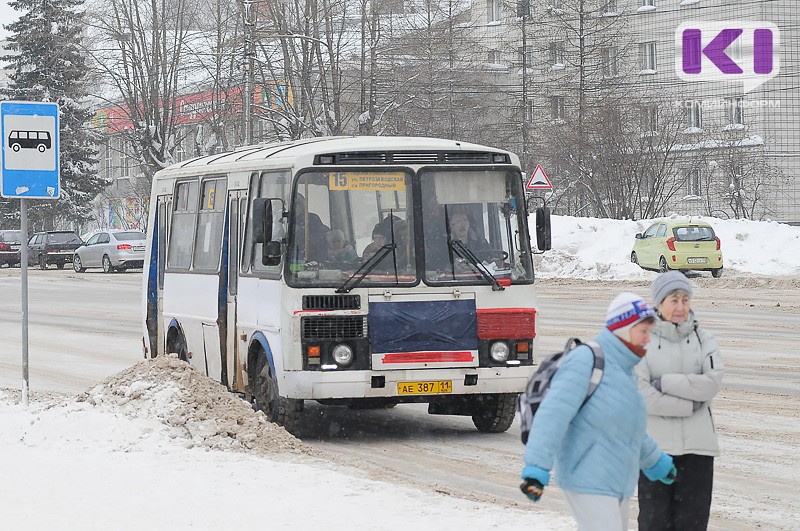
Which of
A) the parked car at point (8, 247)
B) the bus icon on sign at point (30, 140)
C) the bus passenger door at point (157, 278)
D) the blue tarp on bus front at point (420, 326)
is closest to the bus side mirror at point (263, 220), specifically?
the blue tarp on bus front at point (420, 326)

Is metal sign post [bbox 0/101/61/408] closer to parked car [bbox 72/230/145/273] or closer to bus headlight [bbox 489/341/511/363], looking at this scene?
bus headlight [bbox 489/341/511/363]

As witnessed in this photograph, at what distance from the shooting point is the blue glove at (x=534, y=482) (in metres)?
5.22

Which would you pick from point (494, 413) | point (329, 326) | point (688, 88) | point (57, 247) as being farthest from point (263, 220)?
point (688, 88)

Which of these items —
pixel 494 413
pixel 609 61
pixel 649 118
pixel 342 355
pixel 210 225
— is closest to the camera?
pixel 342 355

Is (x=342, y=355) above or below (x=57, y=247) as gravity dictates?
below

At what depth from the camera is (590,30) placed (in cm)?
6356

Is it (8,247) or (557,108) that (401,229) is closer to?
(8,247)

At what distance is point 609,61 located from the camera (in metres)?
64.2

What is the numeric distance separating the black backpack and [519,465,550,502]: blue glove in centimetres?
26

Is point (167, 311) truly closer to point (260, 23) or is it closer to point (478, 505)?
point (478, 505)

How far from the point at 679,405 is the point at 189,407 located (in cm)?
579

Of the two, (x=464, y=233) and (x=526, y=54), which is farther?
(x=526, y=54)

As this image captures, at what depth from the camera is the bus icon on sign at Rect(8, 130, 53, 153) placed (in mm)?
13555

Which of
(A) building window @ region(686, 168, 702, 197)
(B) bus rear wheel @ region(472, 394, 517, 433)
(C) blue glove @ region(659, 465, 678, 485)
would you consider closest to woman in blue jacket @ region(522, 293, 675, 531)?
(C) blue glove @ region(659, 465, 678, 485)
